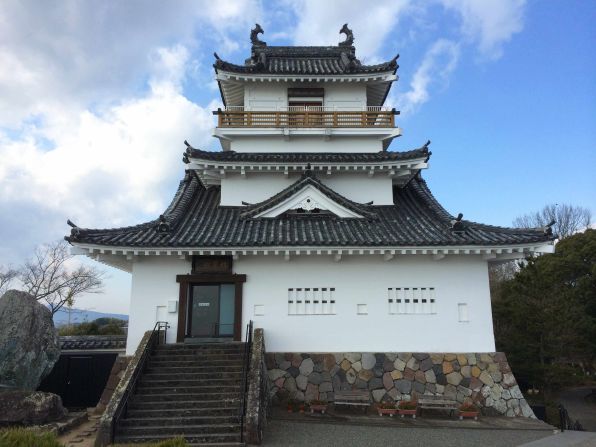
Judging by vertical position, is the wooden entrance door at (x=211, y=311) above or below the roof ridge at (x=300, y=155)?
below

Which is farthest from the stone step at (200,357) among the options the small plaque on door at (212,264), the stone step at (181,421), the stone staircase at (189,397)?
the small plaque on door at (212,264)

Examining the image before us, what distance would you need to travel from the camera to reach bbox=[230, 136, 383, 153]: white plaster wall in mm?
14375

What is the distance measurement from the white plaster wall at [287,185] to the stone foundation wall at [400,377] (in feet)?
17.2

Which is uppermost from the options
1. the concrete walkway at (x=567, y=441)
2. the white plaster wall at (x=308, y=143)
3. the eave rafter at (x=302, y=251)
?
the white plaster wall at (x=308, y=143)

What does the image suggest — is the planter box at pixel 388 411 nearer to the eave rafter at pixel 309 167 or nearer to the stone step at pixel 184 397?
the stone step at pixel 184 397

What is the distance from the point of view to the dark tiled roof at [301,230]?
1070 cm

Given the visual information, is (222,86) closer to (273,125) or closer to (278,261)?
(273,125)

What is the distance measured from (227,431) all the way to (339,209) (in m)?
7.02

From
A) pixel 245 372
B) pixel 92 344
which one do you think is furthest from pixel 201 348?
pixel 92 344

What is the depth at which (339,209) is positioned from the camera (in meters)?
12.6

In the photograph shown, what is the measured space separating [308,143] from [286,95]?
2273mm

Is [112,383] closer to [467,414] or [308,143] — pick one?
[467,414]

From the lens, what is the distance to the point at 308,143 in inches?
569

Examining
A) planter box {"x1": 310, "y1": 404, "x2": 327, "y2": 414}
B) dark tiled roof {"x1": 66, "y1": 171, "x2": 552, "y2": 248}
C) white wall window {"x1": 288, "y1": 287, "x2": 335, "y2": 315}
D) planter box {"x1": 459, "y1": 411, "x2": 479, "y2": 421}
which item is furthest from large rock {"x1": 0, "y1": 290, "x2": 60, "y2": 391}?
planter box {"x1": 459, "y1": 411, "x2": 479, "y2": 421}
